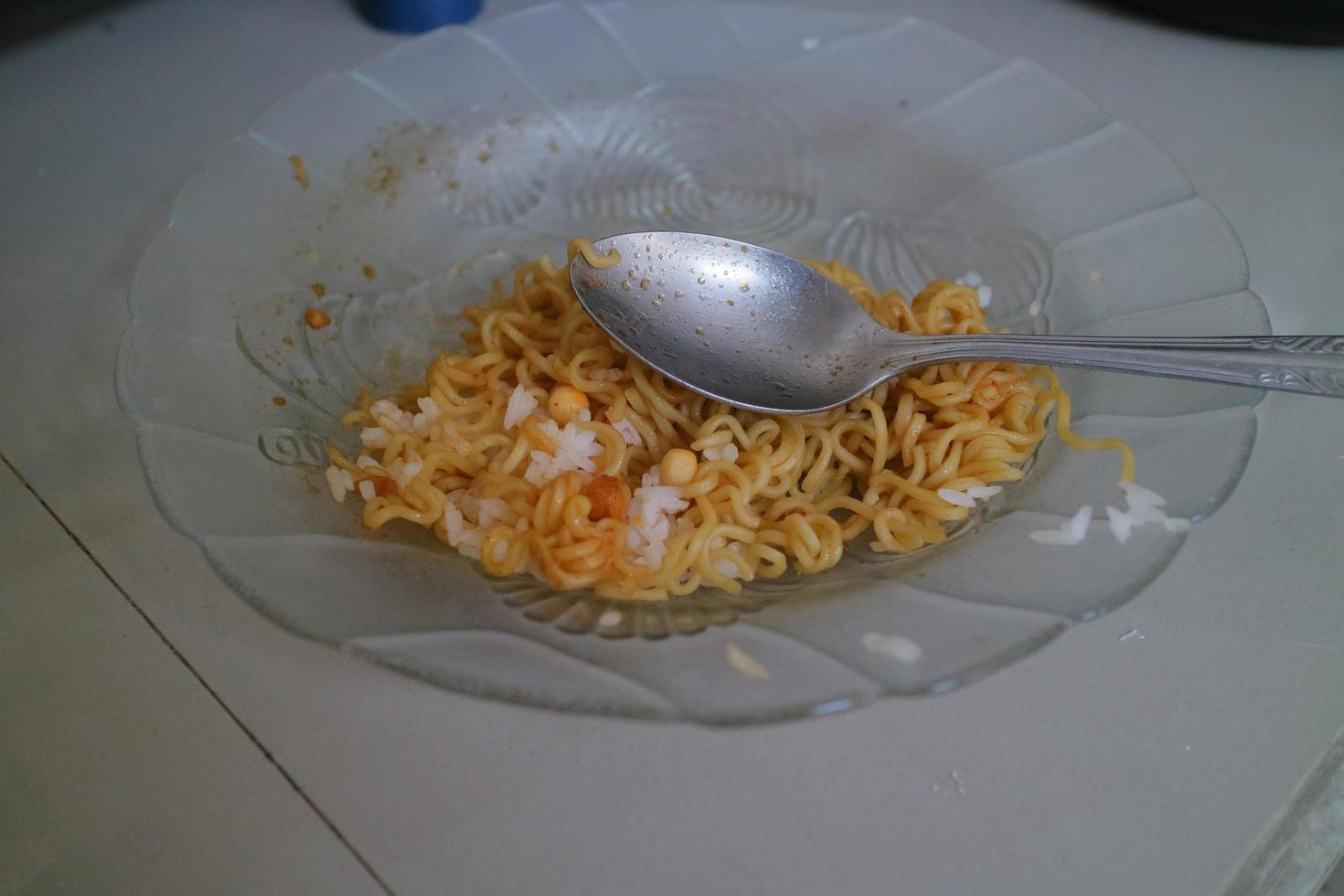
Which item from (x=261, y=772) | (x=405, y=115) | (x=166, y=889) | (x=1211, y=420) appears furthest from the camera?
(x=405, y=115)

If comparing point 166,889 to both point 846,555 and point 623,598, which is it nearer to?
point 623,598

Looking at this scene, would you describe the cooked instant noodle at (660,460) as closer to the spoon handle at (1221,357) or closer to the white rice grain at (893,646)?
the spoon handle at (1221,357)

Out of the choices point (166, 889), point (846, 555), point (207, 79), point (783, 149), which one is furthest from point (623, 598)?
point (207, 79)

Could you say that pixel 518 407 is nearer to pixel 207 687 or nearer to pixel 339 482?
pixel 339 482

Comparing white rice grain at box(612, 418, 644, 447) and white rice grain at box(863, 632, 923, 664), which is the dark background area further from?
white rice grain at box(863, 632, 923, 664)

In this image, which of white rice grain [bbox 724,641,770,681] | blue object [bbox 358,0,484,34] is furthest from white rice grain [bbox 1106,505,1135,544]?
blue object [bbox 358,0,484,34]
